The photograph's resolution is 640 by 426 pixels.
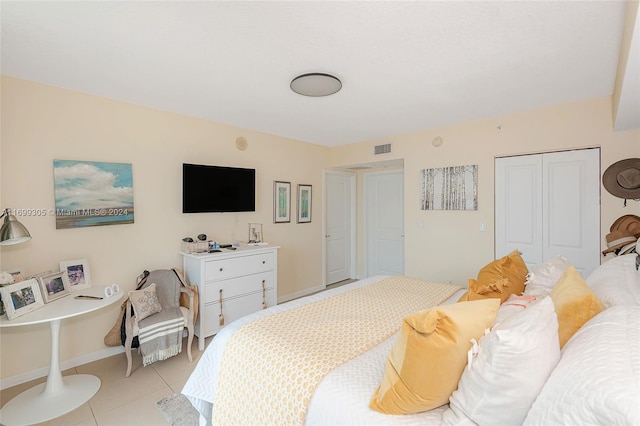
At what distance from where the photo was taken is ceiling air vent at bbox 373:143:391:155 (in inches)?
174

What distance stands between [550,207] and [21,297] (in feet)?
15.6

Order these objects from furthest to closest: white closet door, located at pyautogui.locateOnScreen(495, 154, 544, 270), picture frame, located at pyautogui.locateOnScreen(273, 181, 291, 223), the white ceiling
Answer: picture frame, located at pyautogui.locateOnScreen(273, 181, 291, 223)
white closet door, located at pyautogui.locateOnScreen(495, 154, 544, 270)
the white ceiling

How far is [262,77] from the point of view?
2412 millimetres

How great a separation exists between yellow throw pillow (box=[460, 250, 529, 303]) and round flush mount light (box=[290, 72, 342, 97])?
1818 millimetres

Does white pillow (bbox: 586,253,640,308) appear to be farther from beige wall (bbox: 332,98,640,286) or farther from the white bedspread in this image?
beige wall (bbox: 332,98,640,286)

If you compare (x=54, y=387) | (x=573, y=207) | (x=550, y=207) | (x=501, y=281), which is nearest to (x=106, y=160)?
(x=54, y=387)

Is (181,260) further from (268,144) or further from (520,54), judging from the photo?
(520,54)

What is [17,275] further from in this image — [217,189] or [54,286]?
[217,189]

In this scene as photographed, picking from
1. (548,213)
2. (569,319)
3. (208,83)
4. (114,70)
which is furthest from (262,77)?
(548,213)

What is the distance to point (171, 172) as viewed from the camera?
10.9ft

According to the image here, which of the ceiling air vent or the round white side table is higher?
the ceiling air vent

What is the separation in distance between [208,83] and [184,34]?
2.43 ft

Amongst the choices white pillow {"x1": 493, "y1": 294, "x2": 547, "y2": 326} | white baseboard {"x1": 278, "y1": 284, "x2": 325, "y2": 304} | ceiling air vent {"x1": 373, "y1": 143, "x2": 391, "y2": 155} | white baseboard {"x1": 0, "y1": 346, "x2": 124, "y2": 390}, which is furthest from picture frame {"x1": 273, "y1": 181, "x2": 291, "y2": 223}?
white pillow {"x1": 493, "y1": 294, "x2": 547, "y2": 326}

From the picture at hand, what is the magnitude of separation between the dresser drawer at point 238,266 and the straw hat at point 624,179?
3507 millimetres
